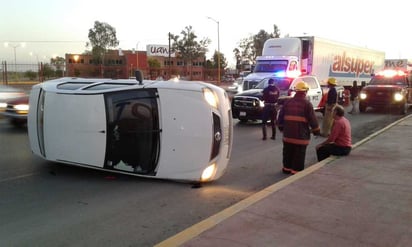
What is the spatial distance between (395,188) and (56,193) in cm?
496

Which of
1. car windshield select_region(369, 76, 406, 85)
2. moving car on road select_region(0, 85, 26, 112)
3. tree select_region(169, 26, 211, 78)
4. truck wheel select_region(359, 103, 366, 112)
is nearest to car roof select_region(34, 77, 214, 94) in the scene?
moving car on road select_region(0, 85, 26, 112)

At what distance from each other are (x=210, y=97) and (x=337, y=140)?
3109 millimetres

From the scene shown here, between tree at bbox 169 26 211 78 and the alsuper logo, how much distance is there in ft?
114

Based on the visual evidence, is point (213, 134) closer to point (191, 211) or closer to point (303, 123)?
point (191, 211)

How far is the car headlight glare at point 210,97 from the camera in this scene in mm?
6766

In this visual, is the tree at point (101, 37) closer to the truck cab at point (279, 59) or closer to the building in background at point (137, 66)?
the building in background at point (137, 66)

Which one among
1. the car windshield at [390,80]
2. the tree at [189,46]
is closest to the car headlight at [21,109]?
the car windshield at [390,80]

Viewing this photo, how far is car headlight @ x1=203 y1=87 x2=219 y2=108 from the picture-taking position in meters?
6.77

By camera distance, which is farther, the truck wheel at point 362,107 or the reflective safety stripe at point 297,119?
the truck wheel at point 362,107

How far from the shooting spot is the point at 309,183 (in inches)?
261

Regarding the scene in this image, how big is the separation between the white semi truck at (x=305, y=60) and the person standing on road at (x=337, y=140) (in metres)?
12.7

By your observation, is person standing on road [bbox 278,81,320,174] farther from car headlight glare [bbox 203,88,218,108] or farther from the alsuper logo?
the alsuper logo

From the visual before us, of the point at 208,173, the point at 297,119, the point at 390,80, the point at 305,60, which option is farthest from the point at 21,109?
the point at 305,60

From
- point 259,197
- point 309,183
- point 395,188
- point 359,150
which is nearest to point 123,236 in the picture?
point 259,197
